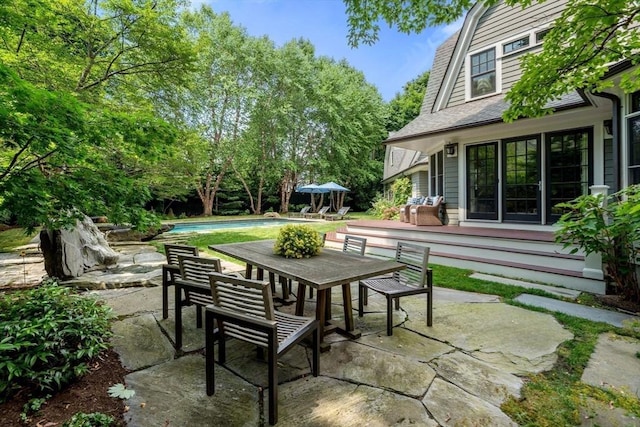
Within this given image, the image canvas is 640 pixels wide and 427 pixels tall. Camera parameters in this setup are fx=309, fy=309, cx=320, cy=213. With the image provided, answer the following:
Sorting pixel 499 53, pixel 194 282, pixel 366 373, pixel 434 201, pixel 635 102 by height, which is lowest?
pixel 366 373

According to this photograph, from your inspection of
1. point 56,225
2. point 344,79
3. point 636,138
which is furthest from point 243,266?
point 344,79

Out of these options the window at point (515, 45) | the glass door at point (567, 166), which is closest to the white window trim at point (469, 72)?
the window at point (515, 45)

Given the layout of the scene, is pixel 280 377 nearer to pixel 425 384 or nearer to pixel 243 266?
pixel 425 384

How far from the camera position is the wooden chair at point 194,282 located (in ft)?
9.04

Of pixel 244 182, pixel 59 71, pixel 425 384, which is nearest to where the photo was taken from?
pixel 425 384

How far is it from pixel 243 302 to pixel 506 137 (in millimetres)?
7520

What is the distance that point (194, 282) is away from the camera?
289 centimetres

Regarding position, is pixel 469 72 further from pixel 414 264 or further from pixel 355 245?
pixel 414 264

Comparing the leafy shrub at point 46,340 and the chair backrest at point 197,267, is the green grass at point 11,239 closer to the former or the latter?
the leafy shrub at point 46,340

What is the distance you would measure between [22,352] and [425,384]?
9.16 feet

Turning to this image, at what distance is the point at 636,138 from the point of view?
4473mm

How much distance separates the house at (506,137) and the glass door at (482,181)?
0.08ft

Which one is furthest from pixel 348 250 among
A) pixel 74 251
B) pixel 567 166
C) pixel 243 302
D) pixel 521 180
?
pixel 567 166

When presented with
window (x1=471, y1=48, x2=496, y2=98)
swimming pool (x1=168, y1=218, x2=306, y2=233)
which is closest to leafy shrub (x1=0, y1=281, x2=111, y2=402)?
window (x1=471, y1=48, x2=496, y2=98)
